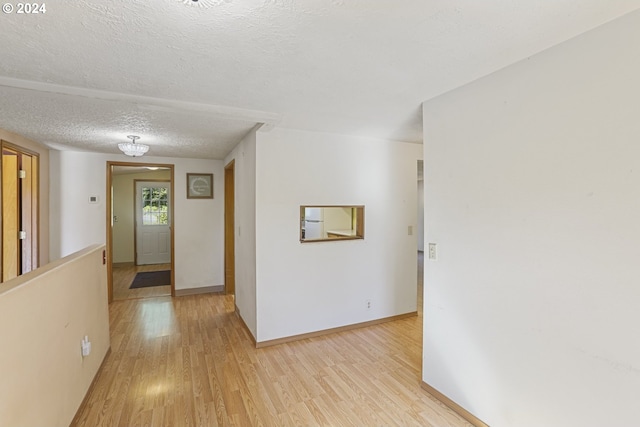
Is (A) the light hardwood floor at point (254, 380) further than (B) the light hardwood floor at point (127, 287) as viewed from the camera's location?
No

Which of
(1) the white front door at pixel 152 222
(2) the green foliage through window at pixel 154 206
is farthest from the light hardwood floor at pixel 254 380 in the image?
(2) the green foliage through window at pixel 154 206

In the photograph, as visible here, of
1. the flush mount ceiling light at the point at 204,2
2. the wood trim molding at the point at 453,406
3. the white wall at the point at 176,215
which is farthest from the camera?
the white wall at the point at 176,215

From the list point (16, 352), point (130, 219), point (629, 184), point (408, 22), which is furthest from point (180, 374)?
point (130, 219)

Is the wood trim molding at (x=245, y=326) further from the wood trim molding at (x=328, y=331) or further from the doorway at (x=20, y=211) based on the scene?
the doorway at (x=20, y=211)

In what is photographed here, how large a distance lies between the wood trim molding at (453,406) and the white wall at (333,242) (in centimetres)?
132

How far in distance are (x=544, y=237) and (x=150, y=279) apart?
20.8ft

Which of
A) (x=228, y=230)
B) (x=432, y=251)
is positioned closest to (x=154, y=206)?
(x=228, y=230)

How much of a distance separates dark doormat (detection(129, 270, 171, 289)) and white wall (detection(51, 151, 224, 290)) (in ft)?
3.60

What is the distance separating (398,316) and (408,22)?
3.36 m

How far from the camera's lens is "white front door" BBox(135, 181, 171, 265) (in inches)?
287

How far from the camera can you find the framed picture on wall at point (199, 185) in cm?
491

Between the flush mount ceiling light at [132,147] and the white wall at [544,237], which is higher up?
the flush mount ceiling light at [132,147]

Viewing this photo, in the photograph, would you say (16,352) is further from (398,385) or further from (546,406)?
(546,406)

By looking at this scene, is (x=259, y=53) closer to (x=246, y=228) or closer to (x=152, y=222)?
(x=246, y=228)
